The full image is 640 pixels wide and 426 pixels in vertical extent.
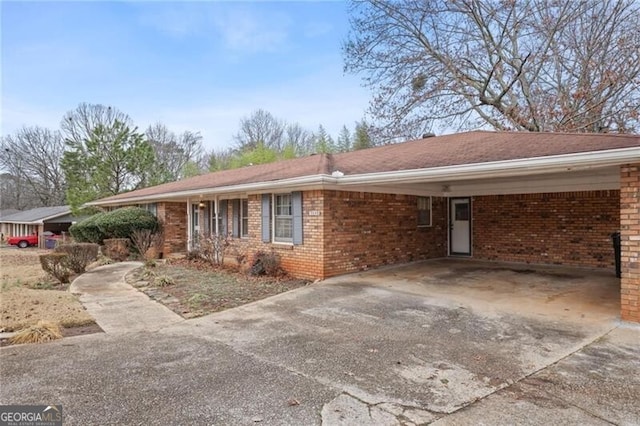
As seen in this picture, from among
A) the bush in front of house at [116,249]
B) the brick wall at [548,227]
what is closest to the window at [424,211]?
the brick wall at [548,227]

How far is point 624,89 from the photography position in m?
14.6

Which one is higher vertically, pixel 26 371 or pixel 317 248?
pixel 317 248

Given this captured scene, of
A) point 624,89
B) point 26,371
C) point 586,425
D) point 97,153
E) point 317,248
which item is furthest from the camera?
point 97,153

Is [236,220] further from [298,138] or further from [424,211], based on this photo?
[298,138]

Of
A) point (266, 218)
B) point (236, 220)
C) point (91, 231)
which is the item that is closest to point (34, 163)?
point (91, 231)

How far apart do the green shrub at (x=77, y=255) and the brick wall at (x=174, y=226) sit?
3.79 m

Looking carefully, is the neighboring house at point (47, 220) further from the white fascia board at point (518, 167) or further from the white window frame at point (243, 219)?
the white fascia board at point (518, 167)

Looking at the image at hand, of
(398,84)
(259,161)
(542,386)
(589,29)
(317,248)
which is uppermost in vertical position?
(589,29)

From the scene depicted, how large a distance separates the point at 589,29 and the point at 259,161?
65.2ft

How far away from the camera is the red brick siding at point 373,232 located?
8.69 metres

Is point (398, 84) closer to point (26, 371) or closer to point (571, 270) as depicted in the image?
point (571, 270)

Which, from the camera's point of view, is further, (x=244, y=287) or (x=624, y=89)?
(x=624, y=89)

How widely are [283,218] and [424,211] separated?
14.0ft

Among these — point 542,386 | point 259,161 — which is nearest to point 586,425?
point 542,386
